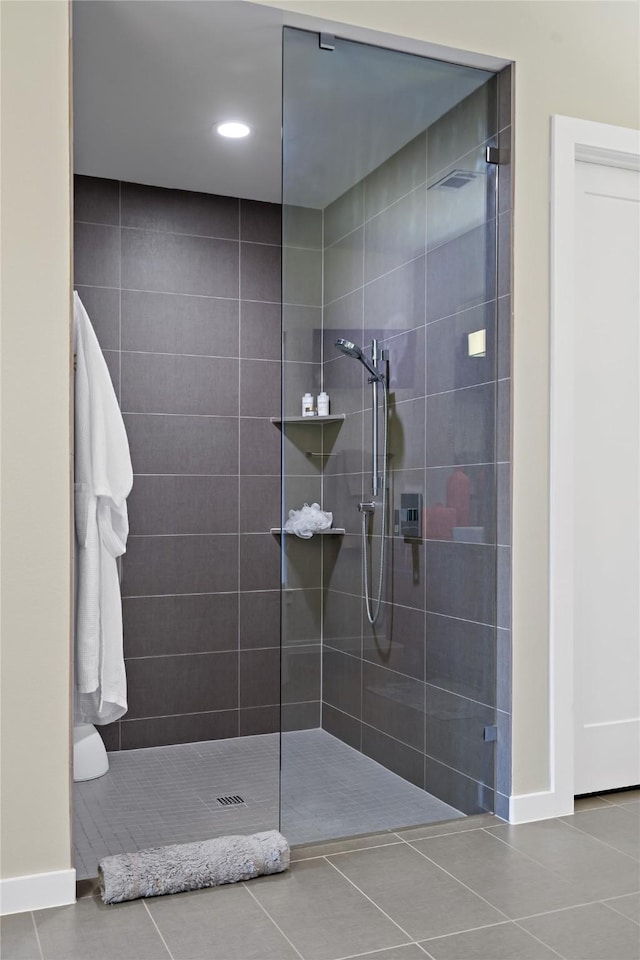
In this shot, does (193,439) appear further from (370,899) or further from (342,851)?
(370,899)

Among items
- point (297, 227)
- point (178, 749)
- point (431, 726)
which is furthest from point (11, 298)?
point (178, 749)

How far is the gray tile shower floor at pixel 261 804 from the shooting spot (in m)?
2.66

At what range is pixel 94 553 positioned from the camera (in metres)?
2.60

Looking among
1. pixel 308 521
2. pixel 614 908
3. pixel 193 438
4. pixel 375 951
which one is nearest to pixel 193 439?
pixel 193 438

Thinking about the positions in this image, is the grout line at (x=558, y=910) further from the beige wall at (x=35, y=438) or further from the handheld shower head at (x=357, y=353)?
the handheld shower head at (x=357, y=353)

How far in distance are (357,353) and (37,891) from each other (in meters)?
1.78

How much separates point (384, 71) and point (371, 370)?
0.97 metres

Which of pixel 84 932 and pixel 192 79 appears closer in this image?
pixel 84 932

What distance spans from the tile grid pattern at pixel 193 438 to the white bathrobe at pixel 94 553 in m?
1.17

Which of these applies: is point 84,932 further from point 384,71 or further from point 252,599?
point 384,71

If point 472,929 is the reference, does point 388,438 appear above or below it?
above

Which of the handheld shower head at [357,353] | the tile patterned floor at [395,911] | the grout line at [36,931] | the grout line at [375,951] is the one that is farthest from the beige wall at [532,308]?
the grout line at [36,931]

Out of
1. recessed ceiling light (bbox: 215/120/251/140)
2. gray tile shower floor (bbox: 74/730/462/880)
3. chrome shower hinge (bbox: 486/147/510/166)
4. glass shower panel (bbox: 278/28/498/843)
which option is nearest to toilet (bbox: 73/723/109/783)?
gray tile shower floor (bbox: 74/730/462/880)

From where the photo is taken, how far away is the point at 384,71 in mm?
2799
